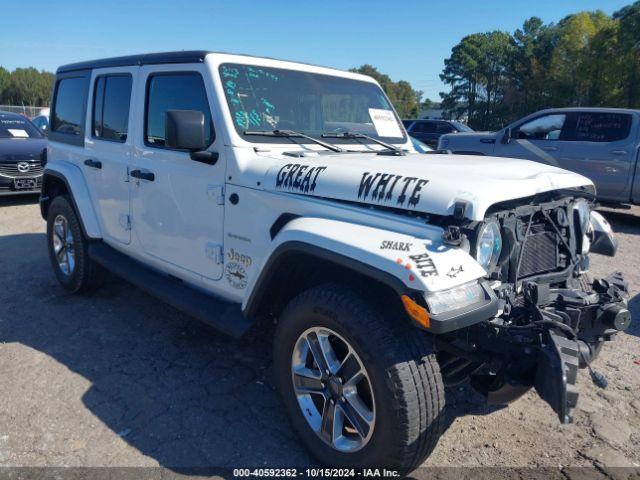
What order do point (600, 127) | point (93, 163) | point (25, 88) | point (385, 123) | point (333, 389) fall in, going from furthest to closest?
point (25, 88)
point (600, 127)
point (93, 163)
point (385, 123)
point (333, 389)

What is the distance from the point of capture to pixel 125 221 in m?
3.99

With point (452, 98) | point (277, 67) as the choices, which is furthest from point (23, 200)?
point (452, 98)

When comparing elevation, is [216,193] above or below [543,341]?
above

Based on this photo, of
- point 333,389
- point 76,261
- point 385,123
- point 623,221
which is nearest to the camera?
point 333,389

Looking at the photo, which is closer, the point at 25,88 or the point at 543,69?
the point at 543,69

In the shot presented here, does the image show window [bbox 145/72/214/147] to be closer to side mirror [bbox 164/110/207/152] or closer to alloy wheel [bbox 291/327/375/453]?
side mirror [bbox 164/110/207/152]

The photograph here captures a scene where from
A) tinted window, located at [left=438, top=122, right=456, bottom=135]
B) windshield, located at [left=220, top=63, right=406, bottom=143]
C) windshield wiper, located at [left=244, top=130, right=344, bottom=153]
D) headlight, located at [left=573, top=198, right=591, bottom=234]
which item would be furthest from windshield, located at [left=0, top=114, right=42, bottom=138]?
tinted window, located at [left=438, top=122, right=456, bottom=135]

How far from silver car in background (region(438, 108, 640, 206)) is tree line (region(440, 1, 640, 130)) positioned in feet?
90.1

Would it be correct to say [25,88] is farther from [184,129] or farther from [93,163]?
[184,129]

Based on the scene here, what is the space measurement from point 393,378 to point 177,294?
6.08 feet

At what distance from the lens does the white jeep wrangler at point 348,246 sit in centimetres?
214

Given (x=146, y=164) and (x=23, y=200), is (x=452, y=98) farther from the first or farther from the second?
(x=146, y=164)

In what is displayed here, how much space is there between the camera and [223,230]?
3076 millimetres

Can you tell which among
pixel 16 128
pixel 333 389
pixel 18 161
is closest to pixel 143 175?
pixel 333 389
